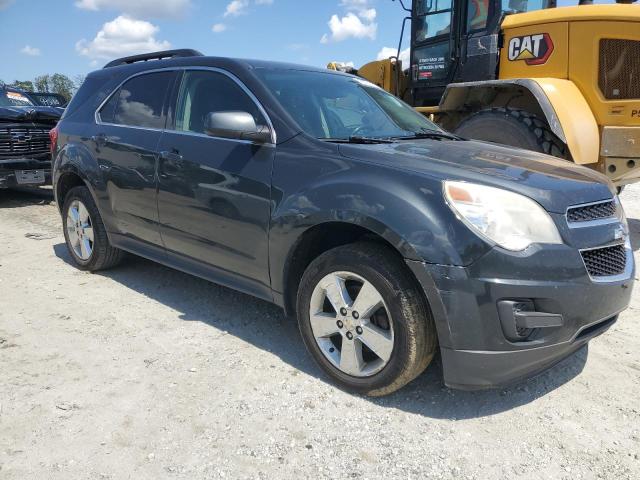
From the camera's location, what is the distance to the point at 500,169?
8.77 ft

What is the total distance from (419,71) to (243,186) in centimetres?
466

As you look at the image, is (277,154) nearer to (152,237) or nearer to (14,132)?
(152,237)

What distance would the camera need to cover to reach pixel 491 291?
2314 millimetres

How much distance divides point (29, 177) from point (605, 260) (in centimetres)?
842

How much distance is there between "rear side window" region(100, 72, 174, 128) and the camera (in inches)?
155

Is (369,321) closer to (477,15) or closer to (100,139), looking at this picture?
(100,139)

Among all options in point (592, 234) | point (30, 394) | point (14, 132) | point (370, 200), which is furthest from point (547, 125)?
point (14, 132)

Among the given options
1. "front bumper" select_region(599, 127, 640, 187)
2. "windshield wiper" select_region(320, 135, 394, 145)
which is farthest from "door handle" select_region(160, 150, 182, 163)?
"front bumper" select_region(599, 127, 640, 187)

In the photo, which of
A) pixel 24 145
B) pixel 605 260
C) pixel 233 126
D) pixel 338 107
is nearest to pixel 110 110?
pixel 233 126

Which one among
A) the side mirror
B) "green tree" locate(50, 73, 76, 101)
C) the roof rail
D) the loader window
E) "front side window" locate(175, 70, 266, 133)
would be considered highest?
"green tree" locate(50, 73, 76, 101)

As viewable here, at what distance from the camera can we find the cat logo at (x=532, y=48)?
557 centimetres

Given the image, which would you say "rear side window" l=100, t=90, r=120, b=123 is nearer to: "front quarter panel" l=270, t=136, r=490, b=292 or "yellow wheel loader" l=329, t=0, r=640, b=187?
"front quarter panel" l=270, t=136, r=490, b=292

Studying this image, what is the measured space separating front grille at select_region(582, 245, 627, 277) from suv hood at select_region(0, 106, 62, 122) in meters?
8.85

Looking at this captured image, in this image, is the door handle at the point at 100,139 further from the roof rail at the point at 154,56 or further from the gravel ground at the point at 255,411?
the gravel ground at the point at 255,411
